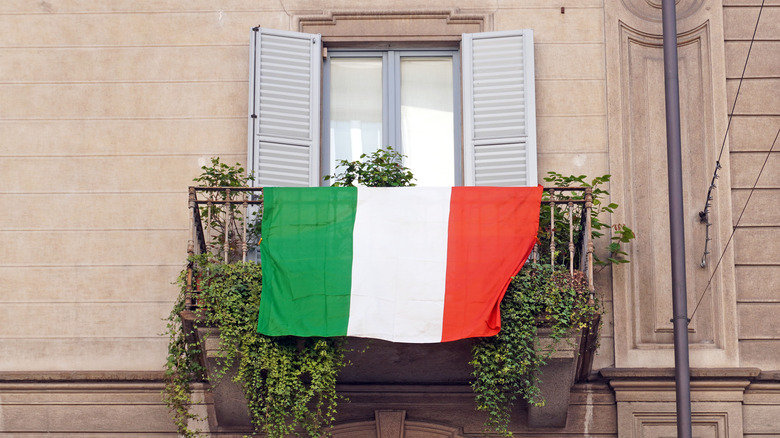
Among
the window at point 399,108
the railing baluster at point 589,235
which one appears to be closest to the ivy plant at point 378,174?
the window at point 399,108

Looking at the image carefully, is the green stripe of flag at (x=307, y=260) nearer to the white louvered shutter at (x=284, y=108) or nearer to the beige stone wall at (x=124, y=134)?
the white louvered shutter at (x=284, y=108)

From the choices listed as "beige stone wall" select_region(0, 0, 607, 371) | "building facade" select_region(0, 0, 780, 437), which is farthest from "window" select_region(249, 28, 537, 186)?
"beige stone wall" select_region(0, 0, 607, 371)

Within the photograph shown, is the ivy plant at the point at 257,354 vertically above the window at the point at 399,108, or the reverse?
the window at the point at 399,108

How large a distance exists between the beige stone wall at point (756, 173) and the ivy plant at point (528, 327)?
1.92 meters

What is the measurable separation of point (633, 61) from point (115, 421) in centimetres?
573

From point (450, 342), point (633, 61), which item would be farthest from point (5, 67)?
point (633, 61)

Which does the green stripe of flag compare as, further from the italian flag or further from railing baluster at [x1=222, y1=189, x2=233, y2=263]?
railing baluster at [x1=222, y1=189, x2=233, y2=263]

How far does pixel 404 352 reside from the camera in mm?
10266

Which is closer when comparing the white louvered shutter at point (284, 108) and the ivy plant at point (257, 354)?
the ivy plant at point (257, 354)

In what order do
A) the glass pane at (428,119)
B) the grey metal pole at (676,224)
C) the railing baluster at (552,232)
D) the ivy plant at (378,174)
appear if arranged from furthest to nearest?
the glass pane at (428,119) → the ivy plant at (378,174) → the grey metal pole at (676,224) → the railing baluster at (552,232)

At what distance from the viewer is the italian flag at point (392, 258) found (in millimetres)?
9875

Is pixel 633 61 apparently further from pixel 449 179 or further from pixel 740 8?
pixel 449 179

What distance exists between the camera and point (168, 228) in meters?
11.3

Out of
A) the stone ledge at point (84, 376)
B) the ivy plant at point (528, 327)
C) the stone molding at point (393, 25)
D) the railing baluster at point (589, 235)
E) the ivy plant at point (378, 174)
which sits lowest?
the stone ledge at point (84, 376)
